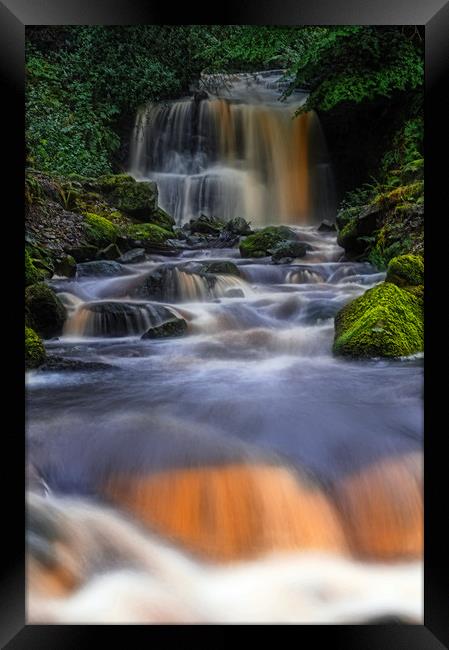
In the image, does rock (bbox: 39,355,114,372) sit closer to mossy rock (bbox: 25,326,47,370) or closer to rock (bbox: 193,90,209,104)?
mossy rock (bbox: 25,326,47,370)

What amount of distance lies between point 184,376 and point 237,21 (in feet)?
4.55

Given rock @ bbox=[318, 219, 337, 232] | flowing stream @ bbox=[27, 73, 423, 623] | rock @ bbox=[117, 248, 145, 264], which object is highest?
rock @ bbox=[318, 219, 337, 232]

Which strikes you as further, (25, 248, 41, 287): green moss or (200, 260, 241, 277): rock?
(200, 260, 241, 277): rock

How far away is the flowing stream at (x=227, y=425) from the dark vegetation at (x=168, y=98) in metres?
0.09

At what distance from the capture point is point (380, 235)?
2.34 m

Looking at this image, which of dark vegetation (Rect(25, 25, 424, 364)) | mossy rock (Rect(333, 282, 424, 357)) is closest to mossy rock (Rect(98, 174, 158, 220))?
dark vegetation (Rect(25, 25, 424, 364))

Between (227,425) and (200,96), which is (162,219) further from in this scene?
(227,425)

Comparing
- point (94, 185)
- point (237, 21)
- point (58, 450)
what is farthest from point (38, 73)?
point (58, 450)

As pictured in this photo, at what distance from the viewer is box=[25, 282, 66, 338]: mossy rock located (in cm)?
215

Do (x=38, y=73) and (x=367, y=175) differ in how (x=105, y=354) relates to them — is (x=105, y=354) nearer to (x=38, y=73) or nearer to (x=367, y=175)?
(x=38, y=73)

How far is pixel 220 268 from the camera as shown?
2.32m

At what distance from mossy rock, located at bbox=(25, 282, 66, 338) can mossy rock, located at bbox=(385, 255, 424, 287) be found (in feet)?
4.78

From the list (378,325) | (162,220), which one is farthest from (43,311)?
(378,325)
